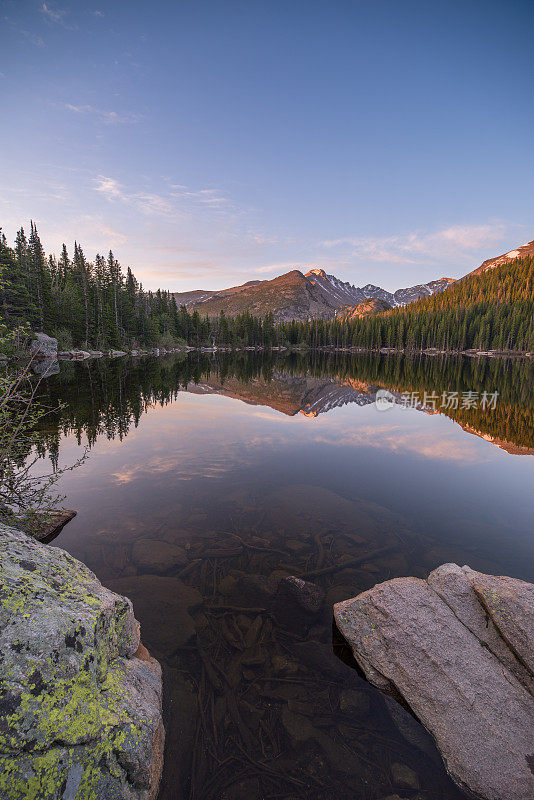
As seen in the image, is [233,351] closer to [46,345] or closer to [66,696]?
[46,345]

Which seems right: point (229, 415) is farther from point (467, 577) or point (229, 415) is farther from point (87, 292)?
point (87, 292)

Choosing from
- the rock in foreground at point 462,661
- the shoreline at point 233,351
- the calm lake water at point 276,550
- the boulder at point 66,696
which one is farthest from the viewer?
the shoreline at point 233,351

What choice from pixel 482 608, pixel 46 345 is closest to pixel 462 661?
pixel 482 608

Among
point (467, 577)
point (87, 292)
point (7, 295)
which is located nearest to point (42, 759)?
point (467, 577)

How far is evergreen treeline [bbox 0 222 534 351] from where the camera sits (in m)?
63.6

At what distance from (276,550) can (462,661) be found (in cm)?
483

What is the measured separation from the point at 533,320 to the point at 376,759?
163 meters

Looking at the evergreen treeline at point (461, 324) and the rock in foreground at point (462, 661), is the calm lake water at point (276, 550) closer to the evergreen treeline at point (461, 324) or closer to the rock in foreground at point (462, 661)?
the rock in foreground at point (462, 661)

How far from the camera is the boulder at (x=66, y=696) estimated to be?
277 cm

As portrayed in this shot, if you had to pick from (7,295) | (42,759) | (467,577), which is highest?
(7,295)

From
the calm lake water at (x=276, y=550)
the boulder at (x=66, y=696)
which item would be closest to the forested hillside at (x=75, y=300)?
the calm lake water at (x=276, y=550)

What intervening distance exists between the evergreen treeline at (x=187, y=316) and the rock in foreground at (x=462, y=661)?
29067mm

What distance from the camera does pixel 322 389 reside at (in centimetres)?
4206

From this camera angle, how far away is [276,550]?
9.09 meters
